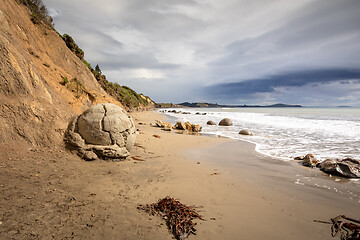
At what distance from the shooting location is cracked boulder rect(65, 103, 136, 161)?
555 cm

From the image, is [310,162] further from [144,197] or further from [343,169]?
[144,197]

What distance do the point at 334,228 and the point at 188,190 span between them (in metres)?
2.71

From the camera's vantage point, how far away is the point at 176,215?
9.85 feet

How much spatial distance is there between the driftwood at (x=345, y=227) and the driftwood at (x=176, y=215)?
221 cm

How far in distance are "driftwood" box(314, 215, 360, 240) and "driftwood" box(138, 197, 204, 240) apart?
7.26 ft

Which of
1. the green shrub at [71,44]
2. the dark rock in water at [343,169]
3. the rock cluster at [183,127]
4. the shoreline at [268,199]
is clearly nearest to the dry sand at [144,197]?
the shoreline at [268,199]

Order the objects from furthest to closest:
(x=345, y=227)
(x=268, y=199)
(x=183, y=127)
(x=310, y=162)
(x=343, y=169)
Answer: (x=183, y=127)
(x=310, y=162)
(x=343, y=169)
(x=268, y=199)
(x=345, y=227)

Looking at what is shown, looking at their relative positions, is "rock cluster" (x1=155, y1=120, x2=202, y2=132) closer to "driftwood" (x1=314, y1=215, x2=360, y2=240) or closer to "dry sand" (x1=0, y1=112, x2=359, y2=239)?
"dry sand" (x1=0, y1=112, x2=359, y2=239)

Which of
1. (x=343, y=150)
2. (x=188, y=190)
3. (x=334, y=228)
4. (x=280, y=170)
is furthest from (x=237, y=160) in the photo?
(x=343, y=150)

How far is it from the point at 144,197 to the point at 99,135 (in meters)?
2.89

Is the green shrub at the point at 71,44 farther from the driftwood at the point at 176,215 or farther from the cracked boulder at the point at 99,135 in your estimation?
the driftwood at the point at 176,215

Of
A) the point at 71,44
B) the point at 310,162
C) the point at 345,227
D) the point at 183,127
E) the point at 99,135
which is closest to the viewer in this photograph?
the point at 345,227

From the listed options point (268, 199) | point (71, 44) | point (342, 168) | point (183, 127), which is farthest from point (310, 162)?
point (71, 44)

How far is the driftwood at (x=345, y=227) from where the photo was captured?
2.68 m
